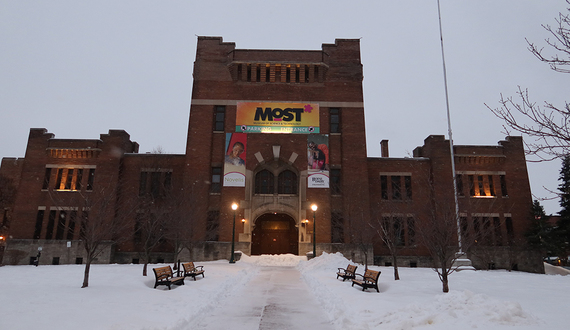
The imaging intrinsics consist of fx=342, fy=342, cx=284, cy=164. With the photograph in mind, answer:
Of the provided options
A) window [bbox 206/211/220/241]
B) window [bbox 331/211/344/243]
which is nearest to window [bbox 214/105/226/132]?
window [bbox 206/211/220/241]

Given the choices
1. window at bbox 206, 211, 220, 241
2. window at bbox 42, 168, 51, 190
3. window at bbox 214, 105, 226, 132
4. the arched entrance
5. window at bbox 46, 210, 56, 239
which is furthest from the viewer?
the arched entrance

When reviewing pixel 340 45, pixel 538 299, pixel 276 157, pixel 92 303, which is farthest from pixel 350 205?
pixel 92 303

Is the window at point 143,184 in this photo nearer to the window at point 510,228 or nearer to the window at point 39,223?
the window at point 39,223

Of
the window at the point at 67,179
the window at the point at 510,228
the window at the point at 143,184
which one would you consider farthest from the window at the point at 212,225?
the window at the point at 510,228

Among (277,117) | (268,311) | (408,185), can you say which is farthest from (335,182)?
(268,311)

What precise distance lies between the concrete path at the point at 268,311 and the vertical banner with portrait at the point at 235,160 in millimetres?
16857

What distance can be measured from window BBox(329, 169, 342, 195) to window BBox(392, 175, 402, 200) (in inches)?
219

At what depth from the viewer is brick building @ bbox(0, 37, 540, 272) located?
99.3 ft

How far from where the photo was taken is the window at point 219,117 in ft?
107

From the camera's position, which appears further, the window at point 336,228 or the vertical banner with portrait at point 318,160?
the vertical banner with portrait at point 318,160

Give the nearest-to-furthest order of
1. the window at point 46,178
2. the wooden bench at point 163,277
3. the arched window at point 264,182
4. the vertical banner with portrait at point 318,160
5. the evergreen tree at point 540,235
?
the wooden bench at point 163,277 → the evergreen tree at point 540,235 → the vertical banner with portrait at point 318,160 → the arched window at point 264,182 → the window at point 46,178

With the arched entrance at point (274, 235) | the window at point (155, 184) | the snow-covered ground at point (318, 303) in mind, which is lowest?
the snow-covered ground at point (318, 303)

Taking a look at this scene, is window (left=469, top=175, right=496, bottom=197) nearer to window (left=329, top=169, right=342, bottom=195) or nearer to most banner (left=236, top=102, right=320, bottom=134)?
window (left=329, top=169, right=342, bottom=195)

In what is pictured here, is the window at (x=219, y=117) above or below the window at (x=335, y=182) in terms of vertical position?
above
